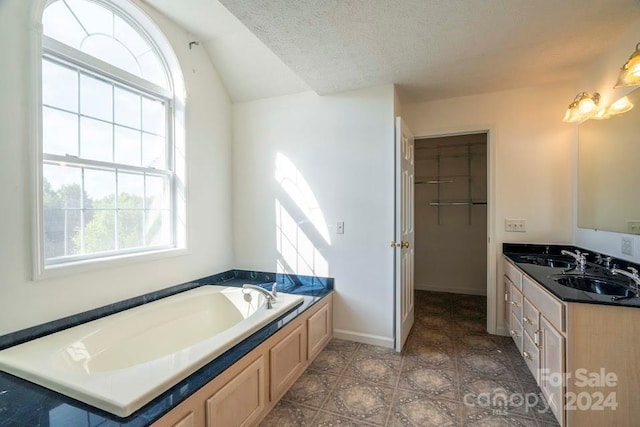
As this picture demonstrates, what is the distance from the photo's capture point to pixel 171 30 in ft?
7.53

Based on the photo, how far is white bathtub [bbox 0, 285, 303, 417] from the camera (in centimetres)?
111

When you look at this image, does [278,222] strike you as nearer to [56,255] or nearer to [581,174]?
[56,255]

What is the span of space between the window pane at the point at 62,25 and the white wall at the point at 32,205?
165mm

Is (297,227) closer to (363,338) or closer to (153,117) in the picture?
(363,338)

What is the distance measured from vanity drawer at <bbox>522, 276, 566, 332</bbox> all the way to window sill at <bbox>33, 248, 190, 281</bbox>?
264 cm

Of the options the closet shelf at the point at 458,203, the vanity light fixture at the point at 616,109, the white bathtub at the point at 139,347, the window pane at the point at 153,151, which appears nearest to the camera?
the white bathtub at the point at 139,347

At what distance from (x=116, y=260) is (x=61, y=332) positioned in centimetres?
49

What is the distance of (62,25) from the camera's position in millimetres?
1740

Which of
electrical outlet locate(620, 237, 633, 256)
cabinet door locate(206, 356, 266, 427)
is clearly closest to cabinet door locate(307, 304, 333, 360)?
cabinet door locate(206, 356, 266, 427)

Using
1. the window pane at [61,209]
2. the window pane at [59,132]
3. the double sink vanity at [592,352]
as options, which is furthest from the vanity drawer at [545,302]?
the window pane at [59,132]

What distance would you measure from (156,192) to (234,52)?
148 centimetres

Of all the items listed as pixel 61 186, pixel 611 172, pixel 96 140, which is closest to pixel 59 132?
pixel 96 140

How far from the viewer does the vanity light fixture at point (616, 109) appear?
1.76m

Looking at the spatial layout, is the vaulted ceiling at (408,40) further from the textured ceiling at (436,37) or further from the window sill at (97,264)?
the window sill at (97,264)
